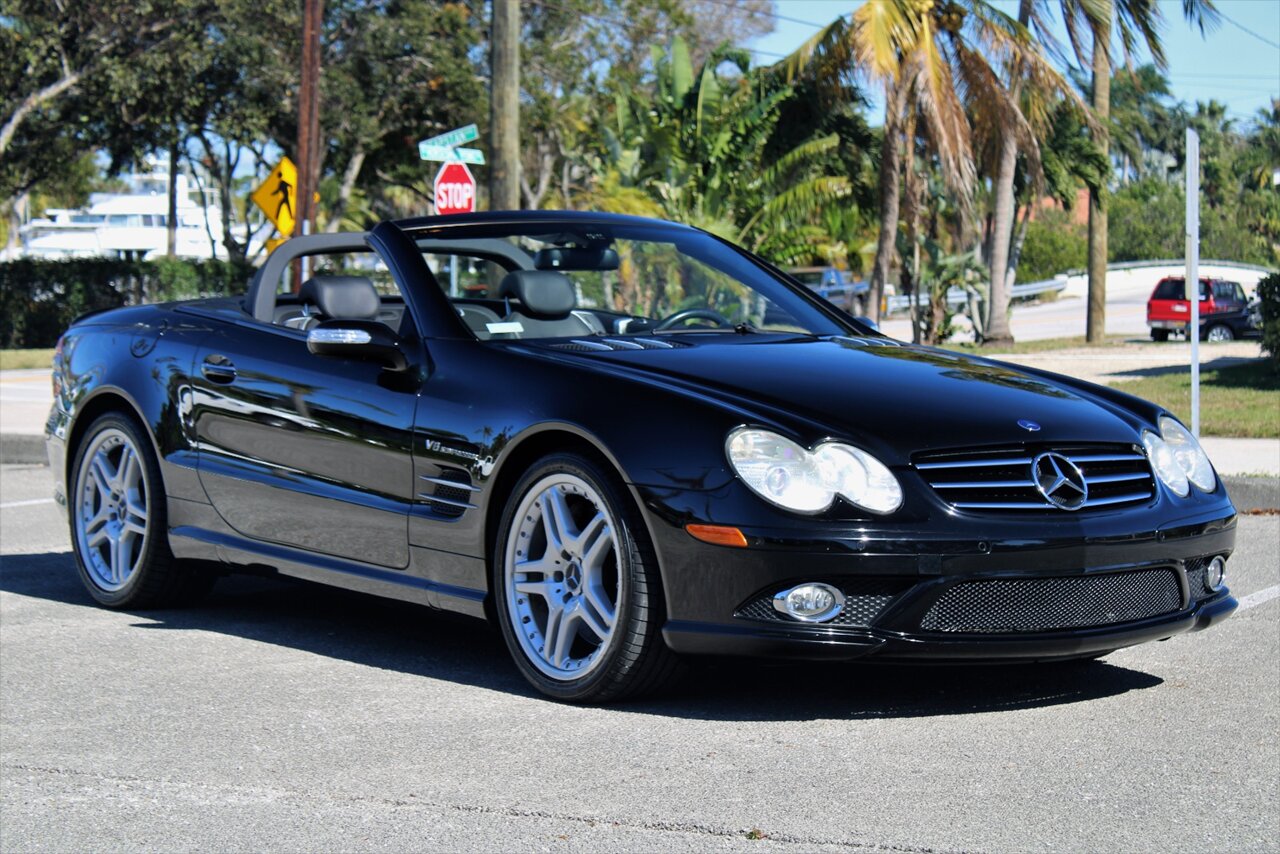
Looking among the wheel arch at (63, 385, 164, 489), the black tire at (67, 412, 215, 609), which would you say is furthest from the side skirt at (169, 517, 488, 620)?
the wheel arch at (63, 385, 164, 489)

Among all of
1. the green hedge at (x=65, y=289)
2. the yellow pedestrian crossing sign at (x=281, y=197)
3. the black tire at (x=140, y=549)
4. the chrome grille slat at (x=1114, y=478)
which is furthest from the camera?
the green hedge at (x=65, y=289)

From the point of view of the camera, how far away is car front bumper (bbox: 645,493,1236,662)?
14.8 feet

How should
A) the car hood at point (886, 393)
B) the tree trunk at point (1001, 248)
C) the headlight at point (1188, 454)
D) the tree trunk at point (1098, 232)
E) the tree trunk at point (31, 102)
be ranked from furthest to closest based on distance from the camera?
the tree trunk at point (31, 102)
the tree trunk at point (1098, 232)
the tree trunk at point (1001, 248)
the headlight at point (1188, 454)
the car hood at point (886, 393)

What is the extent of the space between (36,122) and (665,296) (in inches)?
1312

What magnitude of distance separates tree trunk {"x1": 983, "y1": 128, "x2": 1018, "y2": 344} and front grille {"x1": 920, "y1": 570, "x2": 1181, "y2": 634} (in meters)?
25.7

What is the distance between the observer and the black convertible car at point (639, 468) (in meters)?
4.58

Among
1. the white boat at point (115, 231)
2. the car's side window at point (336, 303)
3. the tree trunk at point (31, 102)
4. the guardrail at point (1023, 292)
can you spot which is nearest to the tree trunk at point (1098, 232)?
the tree trunk at point (31, 102)

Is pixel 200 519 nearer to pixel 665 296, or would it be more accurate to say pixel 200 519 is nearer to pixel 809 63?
pixel 665 296

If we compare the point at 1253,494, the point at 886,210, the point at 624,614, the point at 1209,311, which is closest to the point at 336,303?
the point at 624,614

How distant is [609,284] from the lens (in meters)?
6.26

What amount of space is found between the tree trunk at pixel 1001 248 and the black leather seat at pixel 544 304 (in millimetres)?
24649

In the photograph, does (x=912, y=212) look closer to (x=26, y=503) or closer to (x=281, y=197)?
(x=281, y=197)

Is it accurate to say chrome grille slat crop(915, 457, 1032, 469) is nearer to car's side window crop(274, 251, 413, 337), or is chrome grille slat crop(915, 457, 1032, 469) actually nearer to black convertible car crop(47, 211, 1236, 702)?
black convertible car crop(47, 211, 1236, 702)

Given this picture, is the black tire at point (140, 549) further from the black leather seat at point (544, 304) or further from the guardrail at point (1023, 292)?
the guardrail at point (1023, 292)
